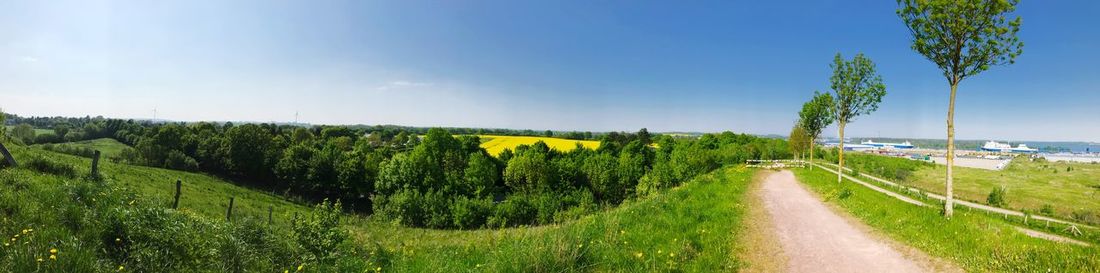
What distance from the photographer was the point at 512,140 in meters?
88.3

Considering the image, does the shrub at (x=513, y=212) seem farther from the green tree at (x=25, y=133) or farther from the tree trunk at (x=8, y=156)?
the green tree at (x=25, y=133)

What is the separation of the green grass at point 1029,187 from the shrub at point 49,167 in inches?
1979

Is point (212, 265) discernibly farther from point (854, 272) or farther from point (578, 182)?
point (578, 182)

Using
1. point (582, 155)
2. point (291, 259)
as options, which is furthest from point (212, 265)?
point (582, 155)

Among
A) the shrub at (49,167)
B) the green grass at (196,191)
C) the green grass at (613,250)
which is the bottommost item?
the green grass at (196,191)

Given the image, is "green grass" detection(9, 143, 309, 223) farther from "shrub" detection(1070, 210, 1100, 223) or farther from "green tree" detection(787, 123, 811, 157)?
"shrub" detection(1070, 210, 1100, 223)

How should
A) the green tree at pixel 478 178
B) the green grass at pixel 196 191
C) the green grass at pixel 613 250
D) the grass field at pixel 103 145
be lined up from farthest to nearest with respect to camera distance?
the grass field at pixel 103 145 → the green tree at pixel 478 178 → the green grass at pixel 196 191 → the green grass at pixel 613 250

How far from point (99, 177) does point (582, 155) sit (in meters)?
51.1

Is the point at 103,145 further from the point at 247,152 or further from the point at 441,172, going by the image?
the point at 441,172

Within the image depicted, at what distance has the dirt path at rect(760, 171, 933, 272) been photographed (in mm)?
7387

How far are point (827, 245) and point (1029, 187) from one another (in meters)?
55.1

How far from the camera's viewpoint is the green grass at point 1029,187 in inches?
1305

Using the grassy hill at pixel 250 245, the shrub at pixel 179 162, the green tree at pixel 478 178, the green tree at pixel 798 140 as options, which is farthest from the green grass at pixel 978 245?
the shrub at pixel 179 162

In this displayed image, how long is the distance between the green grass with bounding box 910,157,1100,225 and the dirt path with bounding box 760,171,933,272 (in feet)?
95.5
